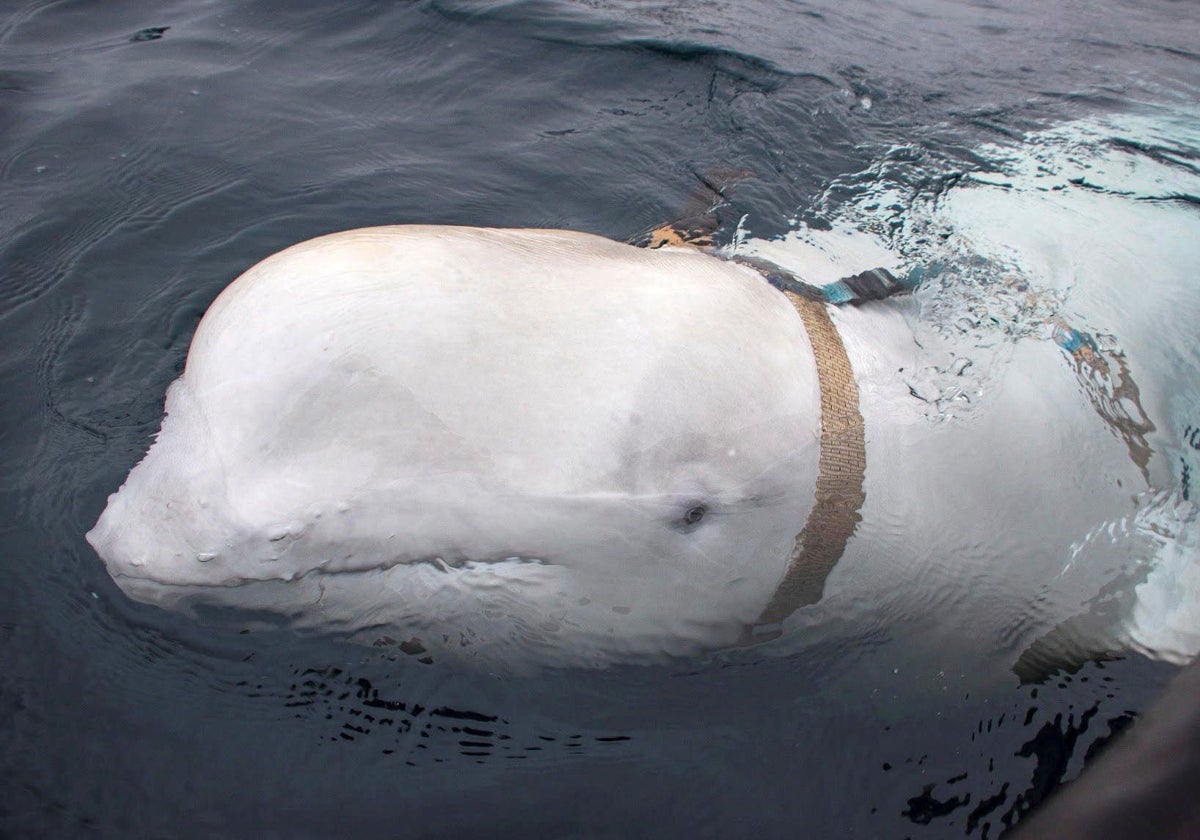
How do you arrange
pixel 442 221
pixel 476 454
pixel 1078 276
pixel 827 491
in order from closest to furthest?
1. pixel 476 454
2. pixel 827 491
3. pixel 1078 276
4. pixel 442 221

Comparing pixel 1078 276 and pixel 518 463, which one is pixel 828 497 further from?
pixel 1078 276

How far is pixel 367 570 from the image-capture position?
2406 mm

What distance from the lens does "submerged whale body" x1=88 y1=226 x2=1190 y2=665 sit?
2281 mm

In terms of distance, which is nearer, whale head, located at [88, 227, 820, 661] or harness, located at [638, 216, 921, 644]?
whale head, located at [88, 227, 820, 661]

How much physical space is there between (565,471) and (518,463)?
119 millimetres

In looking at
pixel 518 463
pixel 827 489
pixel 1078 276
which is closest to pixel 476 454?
pixel 518 463

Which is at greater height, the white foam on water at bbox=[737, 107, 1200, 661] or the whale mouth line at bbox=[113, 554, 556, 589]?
the white foam on water at bbox=[737, 107, 1200, 661]

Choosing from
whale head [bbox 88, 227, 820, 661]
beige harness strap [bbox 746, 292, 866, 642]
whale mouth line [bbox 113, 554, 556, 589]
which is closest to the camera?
whale head [bbox 88, 227, 820, 661]

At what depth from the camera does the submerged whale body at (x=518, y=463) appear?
7.48 feet

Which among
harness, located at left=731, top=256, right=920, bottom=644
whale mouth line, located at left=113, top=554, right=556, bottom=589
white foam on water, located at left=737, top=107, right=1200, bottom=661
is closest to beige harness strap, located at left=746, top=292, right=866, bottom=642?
harness, located at left=731, top=256, right=920, bottom=644

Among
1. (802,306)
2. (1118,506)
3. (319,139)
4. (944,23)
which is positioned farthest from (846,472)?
(944,23)

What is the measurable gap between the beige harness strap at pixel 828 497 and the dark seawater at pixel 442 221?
248 mm

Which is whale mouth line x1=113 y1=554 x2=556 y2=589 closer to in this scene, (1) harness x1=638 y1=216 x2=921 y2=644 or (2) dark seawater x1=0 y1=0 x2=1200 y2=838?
(2) dark seawater x1=0 y1=0 x2=1200 y2=838

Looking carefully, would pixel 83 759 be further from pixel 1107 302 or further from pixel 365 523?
pixel 1107 302
